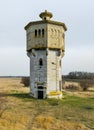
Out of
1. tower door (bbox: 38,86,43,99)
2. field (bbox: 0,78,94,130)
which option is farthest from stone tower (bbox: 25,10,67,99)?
field (bbox: 0,78,94,130)

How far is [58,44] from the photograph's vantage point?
3356 cm

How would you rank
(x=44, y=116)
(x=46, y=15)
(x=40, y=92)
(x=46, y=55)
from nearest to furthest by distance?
(x=44, y=116), (x=46, y=55), (x=40, y=92), (x=46, y=15)

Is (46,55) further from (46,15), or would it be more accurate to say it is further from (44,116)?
(44,116)

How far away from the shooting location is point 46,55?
32.7 m

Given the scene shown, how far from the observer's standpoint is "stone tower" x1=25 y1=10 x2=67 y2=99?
32594mm

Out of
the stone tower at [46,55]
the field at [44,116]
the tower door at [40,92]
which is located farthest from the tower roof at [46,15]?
the field at [44,116]

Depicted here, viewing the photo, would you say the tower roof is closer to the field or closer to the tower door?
the tower door

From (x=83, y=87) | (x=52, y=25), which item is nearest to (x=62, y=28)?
(x=52, y=25)

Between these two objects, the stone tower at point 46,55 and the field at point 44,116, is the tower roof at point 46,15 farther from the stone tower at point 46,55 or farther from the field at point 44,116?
the field at point 44,116

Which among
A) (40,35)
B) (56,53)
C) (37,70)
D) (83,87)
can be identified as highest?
(40,35)

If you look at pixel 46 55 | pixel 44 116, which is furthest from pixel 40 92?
pixel 44 116

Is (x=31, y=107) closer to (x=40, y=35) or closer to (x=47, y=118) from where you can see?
(x=47, y=118)

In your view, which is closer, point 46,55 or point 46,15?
point 46,55

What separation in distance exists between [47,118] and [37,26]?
1606 cm
